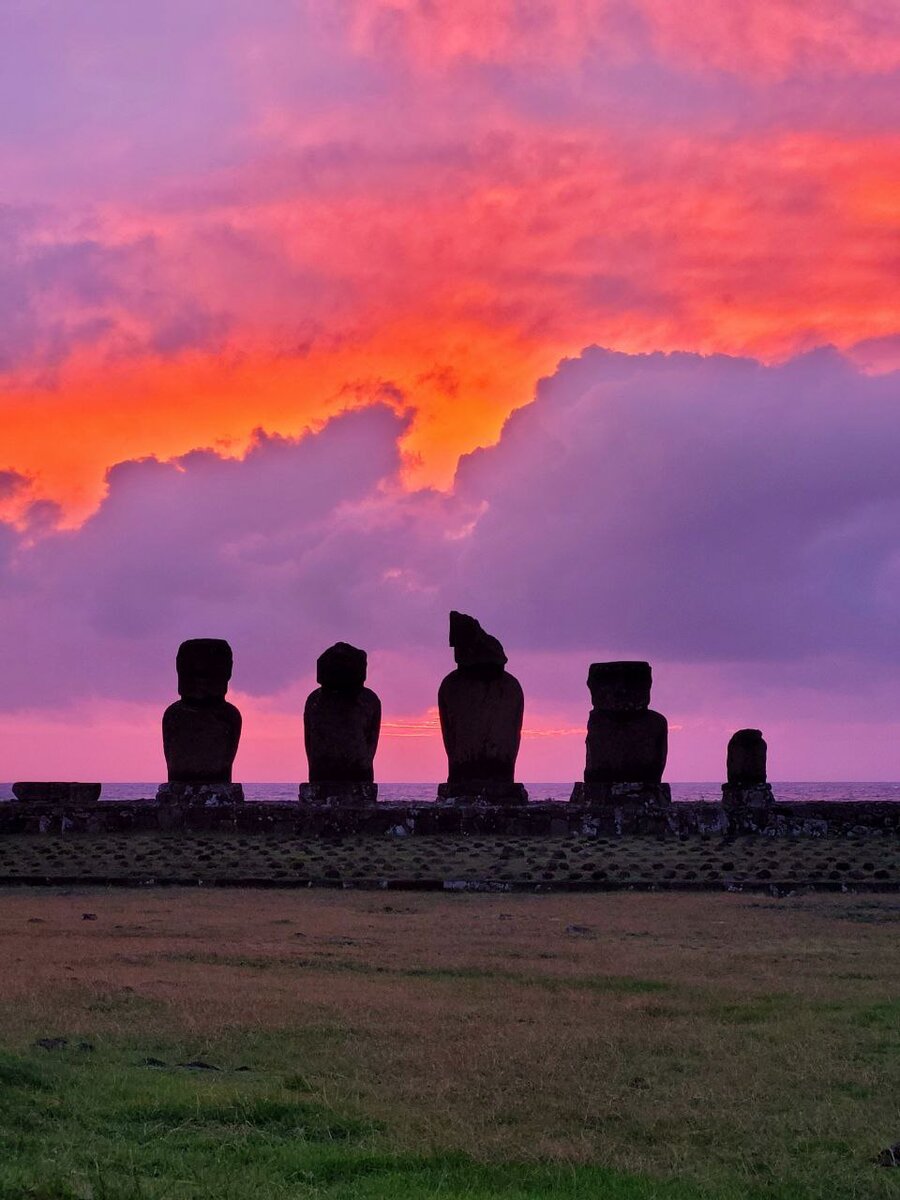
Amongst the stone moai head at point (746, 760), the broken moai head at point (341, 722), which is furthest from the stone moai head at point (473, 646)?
the stone moai head at point (746, 760)

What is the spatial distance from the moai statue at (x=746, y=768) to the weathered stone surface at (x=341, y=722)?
6539mm

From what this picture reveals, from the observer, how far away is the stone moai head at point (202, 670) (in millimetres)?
29500

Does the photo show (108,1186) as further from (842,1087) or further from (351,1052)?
(842,1087)

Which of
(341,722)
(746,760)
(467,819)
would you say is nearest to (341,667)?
(341,722)

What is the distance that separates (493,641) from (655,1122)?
72.8 feet

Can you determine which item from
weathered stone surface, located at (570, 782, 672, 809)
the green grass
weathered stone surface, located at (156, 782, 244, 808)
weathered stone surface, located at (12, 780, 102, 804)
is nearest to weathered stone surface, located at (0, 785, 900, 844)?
weathered stone surface, located at (570, 782, 672, 809)

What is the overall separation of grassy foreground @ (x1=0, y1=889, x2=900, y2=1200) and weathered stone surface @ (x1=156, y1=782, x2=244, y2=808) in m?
14.5

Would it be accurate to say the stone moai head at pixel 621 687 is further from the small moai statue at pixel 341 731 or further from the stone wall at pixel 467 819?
the small moai statue at pixel 341 731

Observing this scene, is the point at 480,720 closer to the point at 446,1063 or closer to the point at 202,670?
the point at 202,670

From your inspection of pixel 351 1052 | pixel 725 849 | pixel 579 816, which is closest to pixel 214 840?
pixel 579 816

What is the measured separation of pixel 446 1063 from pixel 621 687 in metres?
21.4

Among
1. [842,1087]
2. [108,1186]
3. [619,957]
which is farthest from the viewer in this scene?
[619,957]

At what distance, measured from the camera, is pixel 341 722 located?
2822cm

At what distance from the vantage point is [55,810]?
26734 mm
